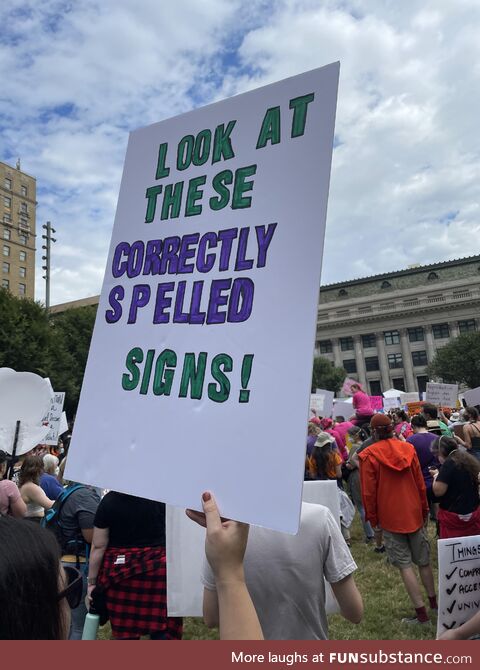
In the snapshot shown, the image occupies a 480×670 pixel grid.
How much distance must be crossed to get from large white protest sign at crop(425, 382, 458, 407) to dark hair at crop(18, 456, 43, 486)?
487 inches

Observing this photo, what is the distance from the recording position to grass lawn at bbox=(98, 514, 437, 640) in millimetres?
4294

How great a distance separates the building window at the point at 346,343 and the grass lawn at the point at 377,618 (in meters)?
70.7

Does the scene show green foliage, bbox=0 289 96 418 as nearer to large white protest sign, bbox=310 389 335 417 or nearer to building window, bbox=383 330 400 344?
large white protest sign, bbox=310 389 335 417

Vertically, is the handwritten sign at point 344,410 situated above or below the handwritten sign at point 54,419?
above

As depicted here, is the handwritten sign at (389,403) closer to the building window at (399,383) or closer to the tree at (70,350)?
the tree at (70,350)

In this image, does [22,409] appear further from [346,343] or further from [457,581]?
[346,343]

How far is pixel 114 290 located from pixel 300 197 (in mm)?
859

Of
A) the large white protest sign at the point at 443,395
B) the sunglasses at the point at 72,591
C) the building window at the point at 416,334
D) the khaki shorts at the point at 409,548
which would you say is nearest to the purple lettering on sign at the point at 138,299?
the sunglasses at the point at 72,591

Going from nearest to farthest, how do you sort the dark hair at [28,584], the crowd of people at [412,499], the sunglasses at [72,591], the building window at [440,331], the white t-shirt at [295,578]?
1. the dark hair at [28,584]
2. the sunglasses at [72,591]
3. the white t-shirt at [295,578]
4. the crowd of people at [412,499]
5. the building window at [440,331]

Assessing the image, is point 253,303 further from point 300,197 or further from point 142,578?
point 142,578

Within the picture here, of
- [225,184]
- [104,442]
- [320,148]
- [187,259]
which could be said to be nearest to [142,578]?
[104,442]

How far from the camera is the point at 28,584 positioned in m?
1.25

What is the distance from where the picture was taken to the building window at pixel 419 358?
70.2m

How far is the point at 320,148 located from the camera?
155 cm
